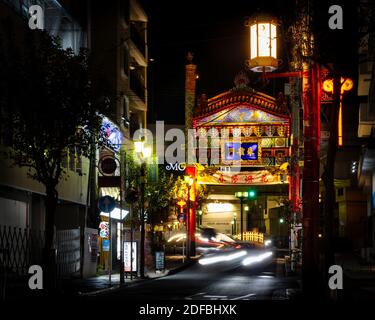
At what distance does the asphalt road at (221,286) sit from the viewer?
23797 mm

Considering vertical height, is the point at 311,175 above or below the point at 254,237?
above

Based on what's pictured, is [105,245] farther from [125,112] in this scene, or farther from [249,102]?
[249,102]

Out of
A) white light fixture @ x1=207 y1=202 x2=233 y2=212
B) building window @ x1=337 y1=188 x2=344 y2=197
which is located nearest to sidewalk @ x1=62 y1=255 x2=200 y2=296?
building window @ x1=337 y1=188 x2=344 y2=197

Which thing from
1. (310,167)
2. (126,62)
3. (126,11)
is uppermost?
(126,11)

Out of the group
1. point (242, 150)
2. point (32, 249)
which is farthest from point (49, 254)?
point (242, 150)

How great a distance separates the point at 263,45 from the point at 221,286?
9.89 meters

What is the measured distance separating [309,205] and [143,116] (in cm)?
4046

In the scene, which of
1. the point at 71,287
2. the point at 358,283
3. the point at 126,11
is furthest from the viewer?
the point at 126,11

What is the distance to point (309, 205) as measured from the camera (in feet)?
69.8

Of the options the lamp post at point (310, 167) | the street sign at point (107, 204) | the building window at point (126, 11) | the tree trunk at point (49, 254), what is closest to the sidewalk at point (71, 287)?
the tree trunk at point (49, 254)

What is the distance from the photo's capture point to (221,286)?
29062 mm

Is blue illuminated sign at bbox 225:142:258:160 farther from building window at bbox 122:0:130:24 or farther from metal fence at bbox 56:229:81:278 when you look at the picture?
metal fence at bbox 56:229:81:278

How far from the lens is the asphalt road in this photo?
937 inches

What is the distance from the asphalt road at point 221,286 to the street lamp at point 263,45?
7.01 meters
